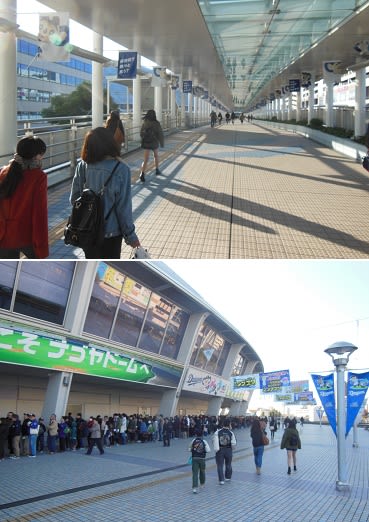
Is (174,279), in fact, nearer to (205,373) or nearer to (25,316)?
(25,316)

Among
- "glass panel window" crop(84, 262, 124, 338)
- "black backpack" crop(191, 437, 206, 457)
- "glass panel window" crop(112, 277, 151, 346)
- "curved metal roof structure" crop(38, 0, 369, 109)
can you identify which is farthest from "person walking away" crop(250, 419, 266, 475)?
"curved metal roof structure" crop(38, 0, 369, 109)

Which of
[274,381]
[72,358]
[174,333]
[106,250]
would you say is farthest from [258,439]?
[274,381]

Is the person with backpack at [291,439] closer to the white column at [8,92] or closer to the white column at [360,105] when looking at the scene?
the white column at [8,92]

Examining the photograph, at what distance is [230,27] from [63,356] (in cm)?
1080

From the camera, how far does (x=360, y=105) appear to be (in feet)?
62.9

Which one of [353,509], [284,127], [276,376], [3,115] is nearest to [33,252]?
[353,509]

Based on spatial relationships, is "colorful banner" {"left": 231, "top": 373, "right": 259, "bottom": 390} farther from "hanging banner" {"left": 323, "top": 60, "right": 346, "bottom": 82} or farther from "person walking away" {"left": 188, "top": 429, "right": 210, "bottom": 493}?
"person walking away" {"left": 188, "top": 429, "right": 210, "bottom": 493}

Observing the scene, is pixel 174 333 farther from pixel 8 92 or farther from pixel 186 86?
pixel 186 86

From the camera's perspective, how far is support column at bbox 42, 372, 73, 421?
12762 millimetres

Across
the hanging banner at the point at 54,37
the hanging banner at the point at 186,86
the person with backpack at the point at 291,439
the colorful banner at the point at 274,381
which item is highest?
the hanging banner at the point at 186,86

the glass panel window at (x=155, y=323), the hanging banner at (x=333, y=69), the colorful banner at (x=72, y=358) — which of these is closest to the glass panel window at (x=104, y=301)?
the colorful banner at (x=72, y=358)

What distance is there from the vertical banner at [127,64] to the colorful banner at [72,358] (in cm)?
780

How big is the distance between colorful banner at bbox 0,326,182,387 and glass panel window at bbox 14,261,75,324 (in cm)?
47

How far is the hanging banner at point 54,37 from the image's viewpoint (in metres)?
9.95
